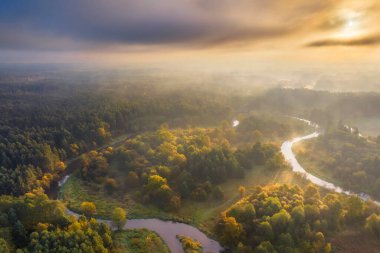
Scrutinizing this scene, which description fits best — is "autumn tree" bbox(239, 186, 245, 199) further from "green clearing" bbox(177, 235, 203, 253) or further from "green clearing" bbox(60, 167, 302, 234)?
"green clearing" bbox(177, 235, 203, 253)

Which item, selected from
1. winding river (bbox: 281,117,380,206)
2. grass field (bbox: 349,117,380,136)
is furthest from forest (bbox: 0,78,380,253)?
grass field (bbox: 349,117,380,136)

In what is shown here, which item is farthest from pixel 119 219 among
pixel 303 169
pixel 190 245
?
pixel 303 169

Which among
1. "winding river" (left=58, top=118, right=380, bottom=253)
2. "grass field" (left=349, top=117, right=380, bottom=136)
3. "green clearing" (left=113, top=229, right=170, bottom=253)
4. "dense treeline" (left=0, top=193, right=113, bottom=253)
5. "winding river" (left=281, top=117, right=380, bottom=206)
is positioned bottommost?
"winding river" (left=58, top=118, right=380, bottom=253)

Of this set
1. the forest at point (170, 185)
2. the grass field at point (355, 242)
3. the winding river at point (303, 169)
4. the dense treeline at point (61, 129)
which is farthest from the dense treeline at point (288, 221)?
the dense treeline at point (61, 129)

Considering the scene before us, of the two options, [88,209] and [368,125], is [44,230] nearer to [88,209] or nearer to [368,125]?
[88,209]

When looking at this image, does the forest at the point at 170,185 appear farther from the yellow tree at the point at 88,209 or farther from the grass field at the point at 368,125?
the grass field at the point at 368,125
